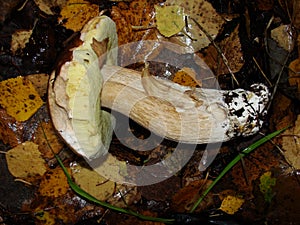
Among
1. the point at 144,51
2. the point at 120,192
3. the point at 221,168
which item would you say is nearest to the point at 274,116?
the point at 221,168

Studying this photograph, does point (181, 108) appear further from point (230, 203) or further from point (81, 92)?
point (230, 203)

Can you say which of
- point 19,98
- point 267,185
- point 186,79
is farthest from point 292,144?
point 19,98

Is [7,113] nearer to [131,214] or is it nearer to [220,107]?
[131,214]

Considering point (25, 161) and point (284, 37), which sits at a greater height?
point (284, 37)

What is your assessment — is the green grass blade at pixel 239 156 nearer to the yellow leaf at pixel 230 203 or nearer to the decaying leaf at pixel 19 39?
the yellow leaf at pixel 230 203

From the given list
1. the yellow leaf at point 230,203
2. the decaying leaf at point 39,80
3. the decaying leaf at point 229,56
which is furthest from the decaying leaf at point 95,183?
the decaying leaf at point 229,56
